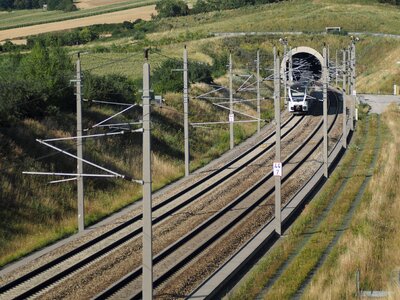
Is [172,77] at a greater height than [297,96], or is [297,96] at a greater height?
[172,77]

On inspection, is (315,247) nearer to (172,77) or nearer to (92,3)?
(172,77)

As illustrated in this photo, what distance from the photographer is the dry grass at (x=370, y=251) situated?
20.0 meters

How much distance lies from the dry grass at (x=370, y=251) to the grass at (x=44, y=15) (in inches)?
3695

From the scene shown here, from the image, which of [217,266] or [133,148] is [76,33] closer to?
[133,148]

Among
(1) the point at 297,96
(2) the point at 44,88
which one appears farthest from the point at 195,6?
(2) the point at 44,88

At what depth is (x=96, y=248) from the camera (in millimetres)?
26734

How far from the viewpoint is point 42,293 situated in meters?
21.8

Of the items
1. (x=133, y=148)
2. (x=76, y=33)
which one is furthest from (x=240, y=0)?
(x=133, y=148)

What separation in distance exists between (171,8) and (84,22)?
27.6 metres

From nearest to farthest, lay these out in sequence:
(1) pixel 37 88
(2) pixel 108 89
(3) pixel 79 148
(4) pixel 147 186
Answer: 1. (4) pixel 147 186
2. (3) pixel 79 148
3. (1) pixel 37 88
4. (2) pixel 108 89

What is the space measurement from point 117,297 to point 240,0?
146482 millimetres

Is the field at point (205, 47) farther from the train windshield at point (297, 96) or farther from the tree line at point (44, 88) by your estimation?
the train windshield at point (297, 96)

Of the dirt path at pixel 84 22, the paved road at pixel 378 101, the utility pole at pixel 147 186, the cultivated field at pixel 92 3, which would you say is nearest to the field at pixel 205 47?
the dirt path at pixel 84 22

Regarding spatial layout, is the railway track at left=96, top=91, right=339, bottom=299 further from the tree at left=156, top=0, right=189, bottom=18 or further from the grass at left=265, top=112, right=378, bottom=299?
the tree at left=156, top=0, right=189, bottom=18
